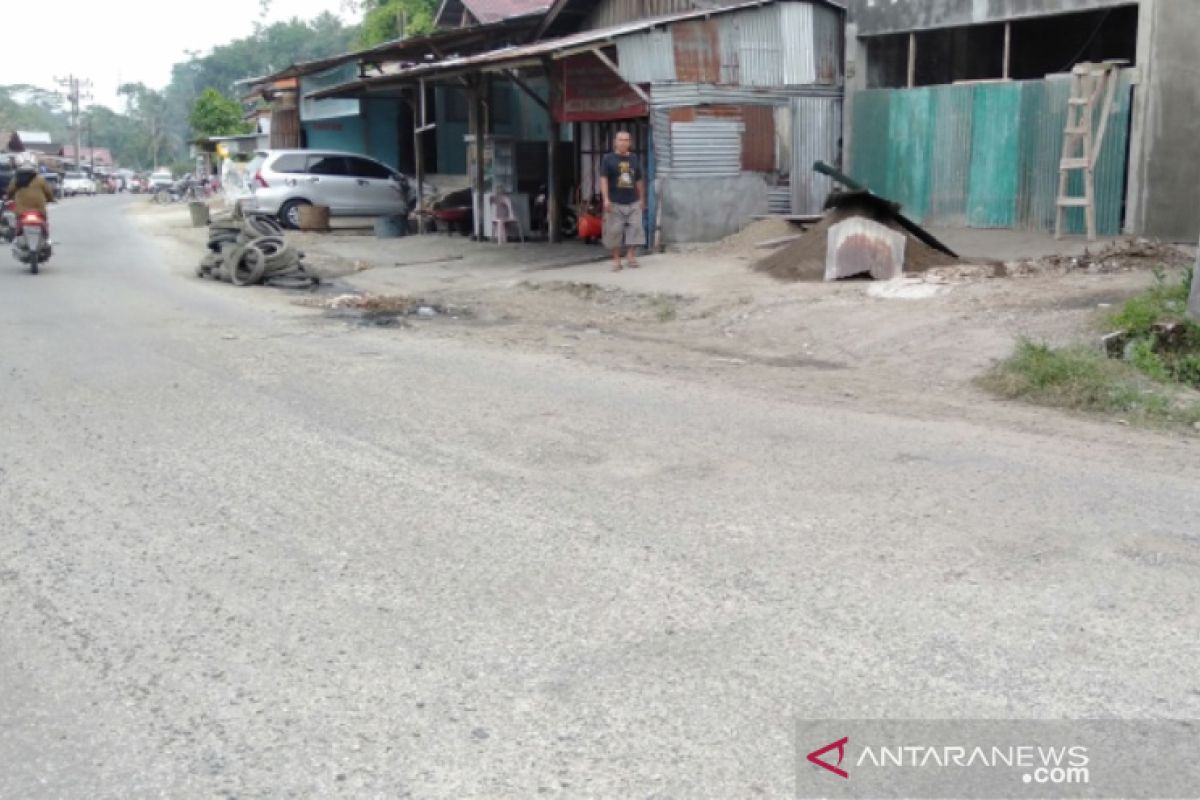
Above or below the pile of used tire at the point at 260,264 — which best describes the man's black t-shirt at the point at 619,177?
above

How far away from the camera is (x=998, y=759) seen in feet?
10.8

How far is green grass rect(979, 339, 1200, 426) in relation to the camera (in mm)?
7621

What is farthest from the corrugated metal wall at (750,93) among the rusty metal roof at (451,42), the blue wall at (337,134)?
the blue wall at (337,134)

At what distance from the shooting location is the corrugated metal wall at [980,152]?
14.3 meters

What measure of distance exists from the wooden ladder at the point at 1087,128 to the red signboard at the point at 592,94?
19.2 feet

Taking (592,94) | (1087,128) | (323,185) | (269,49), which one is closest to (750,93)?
(592,94)

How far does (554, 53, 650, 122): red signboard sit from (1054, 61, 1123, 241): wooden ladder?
19.2 feet

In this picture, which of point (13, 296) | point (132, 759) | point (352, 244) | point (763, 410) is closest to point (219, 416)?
point (763, 410)

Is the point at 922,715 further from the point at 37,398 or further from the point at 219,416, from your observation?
the point at 37,398

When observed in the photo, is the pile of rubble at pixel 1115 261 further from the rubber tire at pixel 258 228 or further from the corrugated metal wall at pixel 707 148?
the rubber tire at pixel 258 228

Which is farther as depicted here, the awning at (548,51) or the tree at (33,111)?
the tree at (33,111)

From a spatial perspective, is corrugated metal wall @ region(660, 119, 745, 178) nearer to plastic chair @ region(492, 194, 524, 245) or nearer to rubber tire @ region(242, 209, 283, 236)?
plastic chair @ region(492, 194, 524, 245)

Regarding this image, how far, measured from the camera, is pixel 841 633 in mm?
4094

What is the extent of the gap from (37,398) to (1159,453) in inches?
280
